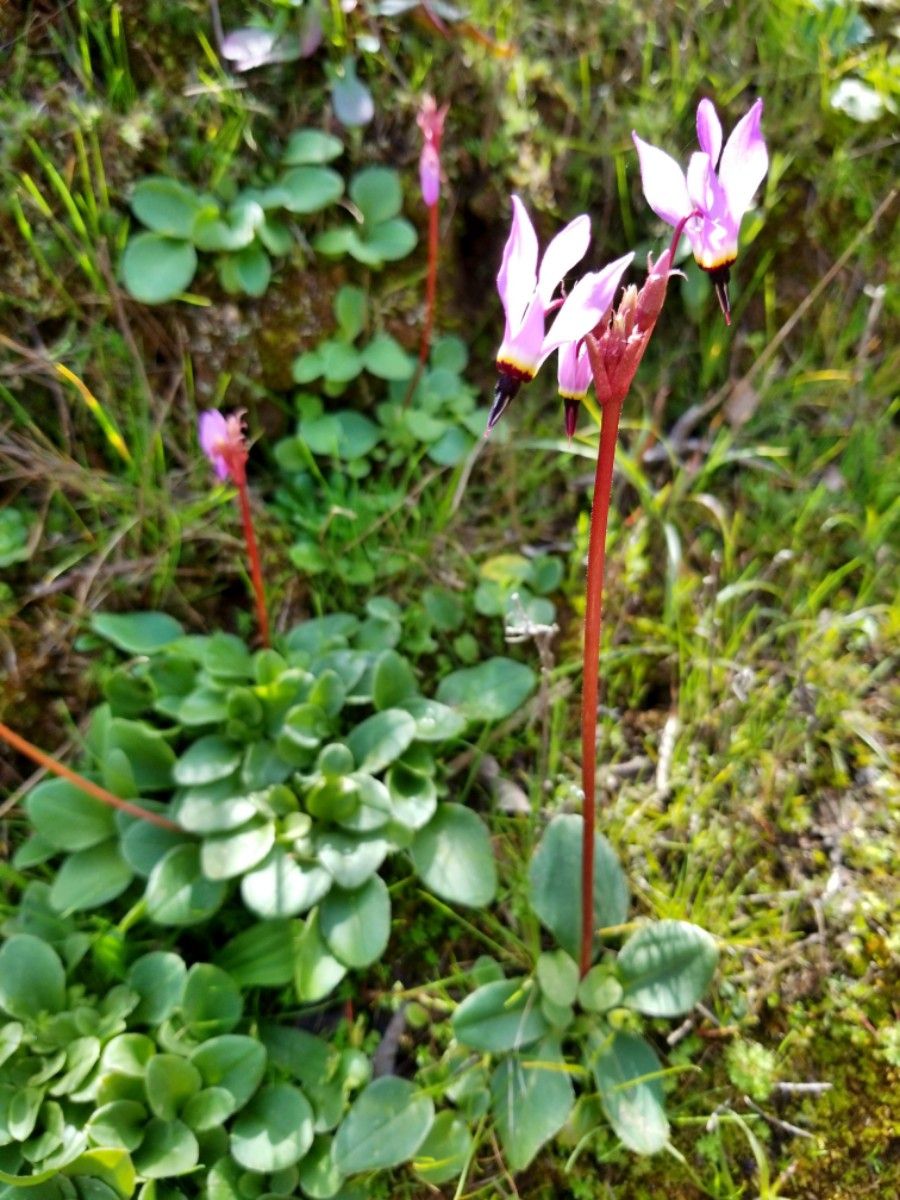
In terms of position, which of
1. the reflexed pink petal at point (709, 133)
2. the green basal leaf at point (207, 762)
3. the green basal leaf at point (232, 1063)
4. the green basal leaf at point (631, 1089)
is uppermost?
the reflexed pink petal at point (709, 133)

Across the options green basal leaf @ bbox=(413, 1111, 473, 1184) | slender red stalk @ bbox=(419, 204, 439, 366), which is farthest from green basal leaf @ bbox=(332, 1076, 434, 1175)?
slender red stalk @ bbox=(419, 204, 439, 366)

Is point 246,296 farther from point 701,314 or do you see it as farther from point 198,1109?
point 198,1109

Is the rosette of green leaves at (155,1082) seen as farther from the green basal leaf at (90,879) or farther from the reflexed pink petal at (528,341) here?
the reflexed pink petal at (528,341)

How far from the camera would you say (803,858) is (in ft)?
5.91

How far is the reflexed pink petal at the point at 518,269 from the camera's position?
1.08 metres

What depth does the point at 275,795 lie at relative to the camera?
173 centimetres

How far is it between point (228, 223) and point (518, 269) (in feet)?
3.91

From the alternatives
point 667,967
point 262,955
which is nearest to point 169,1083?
point 262,955

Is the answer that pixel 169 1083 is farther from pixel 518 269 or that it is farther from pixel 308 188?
pixel 308 188

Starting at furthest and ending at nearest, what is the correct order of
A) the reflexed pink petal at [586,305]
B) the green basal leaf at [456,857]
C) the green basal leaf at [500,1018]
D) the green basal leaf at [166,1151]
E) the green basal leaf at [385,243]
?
the green basal leaf at [385,243] → the green basal leaf at [456,857] → the green basal leaf at [500,1018] → the green basal leaf at [166,1151] → the reflexed pink petal at [586,305]

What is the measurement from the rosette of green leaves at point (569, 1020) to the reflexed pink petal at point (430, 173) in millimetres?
1275

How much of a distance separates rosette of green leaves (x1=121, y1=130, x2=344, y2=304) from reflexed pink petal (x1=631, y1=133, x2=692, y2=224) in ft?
3.76

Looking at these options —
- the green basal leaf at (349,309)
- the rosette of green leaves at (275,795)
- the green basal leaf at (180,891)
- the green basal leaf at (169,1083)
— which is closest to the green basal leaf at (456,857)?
the rosette of green leaves at (275,795)

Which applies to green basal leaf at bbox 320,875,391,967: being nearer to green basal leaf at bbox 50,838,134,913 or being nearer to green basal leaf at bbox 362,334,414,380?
green basal leaf at bbox 50,838,134,913
